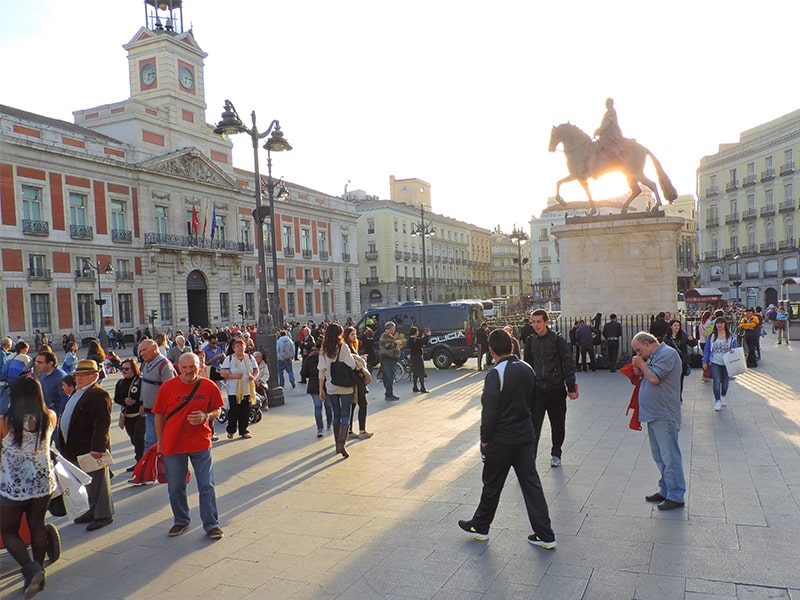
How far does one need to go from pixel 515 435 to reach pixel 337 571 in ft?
5.44

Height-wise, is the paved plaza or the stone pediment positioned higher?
the stone pediment

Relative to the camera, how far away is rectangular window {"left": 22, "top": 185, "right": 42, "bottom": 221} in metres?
33.2

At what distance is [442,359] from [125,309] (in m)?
27.2

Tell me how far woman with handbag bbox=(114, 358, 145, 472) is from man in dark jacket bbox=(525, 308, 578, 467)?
4.69 metres

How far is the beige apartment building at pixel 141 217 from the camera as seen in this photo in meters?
33.1

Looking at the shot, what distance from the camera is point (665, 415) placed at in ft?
17.5

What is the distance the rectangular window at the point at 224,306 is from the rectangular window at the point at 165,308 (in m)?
5.00

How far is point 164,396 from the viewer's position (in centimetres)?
521

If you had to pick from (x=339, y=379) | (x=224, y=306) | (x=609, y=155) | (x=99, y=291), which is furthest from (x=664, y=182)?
(x=224, y=306)

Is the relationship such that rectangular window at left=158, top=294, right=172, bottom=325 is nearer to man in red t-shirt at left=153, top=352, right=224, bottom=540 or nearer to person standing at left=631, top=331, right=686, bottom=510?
man in red t-shirt at left=153, top=352, right=224, bottom=540

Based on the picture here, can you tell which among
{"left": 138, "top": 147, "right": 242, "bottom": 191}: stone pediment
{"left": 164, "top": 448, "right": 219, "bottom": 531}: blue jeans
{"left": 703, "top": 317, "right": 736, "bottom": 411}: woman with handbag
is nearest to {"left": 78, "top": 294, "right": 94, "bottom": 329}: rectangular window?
{"left": 138, "top": 147, "right": 242, "bottom": 191}: stone pediment

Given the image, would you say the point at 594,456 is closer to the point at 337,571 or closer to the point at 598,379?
the point at 337,571

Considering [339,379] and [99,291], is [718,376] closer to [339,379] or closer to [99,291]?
[339,379]

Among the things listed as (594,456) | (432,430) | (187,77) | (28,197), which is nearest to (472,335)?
(432,430)
